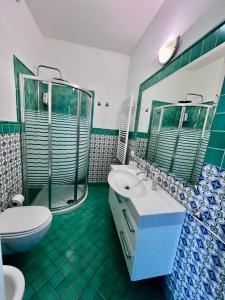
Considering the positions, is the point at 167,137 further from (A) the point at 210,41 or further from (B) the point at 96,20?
(B) the point at 96,20

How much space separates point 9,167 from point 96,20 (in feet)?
6.98

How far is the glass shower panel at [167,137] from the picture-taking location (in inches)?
48.7

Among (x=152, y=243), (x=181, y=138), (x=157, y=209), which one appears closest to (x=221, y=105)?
(x=181, y=138)

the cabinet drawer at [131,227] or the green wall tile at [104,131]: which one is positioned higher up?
the green wall tile at [104,131]

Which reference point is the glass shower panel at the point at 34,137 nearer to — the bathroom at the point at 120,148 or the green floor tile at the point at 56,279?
the bathroom at the point at 120,148

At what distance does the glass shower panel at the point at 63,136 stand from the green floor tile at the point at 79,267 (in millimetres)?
568

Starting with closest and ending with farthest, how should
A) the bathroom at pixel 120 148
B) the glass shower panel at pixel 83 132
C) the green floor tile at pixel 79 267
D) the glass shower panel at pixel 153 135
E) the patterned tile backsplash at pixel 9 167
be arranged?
the bathroom at pixel 120 148 < the green floor tile at pixel 79 267 < the patterned tile backsplash at pixel 9 167 < the glass shower panel at pixel 153 135 < the glass shower panel at pixel 83 132

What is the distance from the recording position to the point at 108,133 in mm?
2674

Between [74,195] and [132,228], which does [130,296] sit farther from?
[74,195]

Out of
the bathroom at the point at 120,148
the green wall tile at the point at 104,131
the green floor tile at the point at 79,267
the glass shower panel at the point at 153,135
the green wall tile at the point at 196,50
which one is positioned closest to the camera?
the bathroom at the point at 120,148

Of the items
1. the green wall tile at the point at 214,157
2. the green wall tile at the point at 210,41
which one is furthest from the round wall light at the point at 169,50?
the green wall tile at the point at 214,157

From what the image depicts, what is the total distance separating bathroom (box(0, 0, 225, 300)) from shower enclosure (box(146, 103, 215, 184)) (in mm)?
11

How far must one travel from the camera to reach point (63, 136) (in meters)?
1.91

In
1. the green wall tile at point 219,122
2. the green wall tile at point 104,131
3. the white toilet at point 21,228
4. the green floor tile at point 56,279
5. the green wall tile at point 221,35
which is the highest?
the green wall tile at point 221,35
